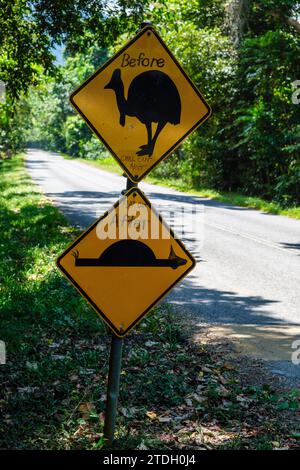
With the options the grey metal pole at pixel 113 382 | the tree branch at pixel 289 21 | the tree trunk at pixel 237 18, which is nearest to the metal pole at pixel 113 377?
the grey metal pole at pixel 113 382

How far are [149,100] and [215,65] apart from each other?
23752 mm

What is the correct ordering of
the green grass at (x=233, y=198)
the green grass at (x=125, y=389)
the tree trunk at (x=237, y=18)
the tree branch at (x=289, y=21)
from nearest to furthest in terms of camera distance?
1. the green grass at (x=125, y=389)
2. the green grass at (x=233, y=198)
3. the tree branch at (x=289, y=21)
4. the tree trunk at (x=237, y=18)

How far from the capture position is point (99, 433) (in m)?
4.00

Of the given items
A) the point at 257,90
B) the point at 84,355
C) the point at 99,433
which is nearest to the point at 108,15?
the point at 84,355

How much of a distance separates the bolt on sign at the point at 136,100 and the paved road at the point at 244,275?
9.12 feet

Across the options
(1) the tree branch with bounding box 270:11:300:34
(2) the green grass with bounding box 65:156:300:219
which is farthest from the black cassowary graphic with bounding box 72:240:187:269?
(1) the tree branch with bounding box 270:11:300:34

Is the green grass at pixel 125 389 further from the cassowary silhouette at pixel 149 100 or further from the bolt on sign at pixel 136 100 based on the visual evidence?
the cassowary silhouette at pixel 149 100

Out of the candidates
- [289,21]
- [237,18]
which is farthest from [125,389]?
[237,18]

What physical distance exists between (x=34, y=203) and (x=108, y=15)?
7.91 meters

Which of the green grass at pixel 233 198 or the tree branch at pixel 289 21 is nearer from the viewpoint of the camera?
the green grass at pixel 233 198

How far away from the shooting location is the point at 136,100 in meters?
3.62

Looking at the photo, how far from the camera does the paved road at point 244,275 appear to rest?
660 centimetres

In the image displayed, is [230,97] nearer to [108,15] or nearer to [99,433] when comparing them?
[108,15]
